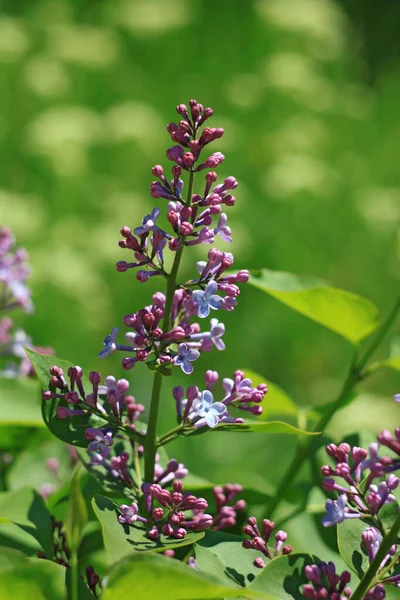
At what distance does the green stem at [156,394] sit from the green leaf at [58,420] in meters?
0.03

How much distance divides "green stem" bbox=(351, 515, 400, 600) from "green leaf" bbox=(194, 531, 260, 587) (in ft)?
0.21

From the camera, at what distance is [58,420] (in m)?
0.49

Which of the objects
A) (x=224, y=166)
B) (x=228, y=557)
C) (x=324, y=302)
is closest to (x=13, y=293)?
(x=324, y=302)

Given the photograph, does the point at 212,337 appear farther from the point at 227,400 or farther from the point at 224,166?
the point at 224,166

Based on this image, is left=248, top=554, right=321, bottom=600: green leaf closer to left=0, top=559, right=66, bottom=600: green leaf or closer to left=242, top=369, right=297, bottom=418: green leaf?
left=0, top=559, right=66, bottom=600: green leaf

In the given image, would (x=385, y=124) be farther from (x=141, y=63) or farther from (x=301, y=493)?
(x=301, y=493)

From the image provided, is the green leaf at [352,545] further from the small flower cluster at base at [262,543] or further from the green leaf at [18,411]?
the green leaf at [18,411]

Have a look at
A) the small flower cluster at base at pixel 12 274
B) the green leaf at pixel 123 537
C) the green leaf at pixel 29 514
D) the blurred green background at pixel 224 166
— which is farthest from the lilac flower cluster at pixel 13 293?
the blurred green background at pixel 224 166

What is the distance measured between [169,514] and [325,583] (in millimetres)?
90

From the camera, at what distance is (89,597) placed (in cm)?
43

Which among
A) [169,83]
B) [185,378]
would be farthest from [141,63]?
[185,378]

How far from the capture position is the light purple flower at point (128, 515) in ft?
1.49

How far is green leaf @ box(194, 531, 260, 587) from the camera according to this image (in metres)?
0.44

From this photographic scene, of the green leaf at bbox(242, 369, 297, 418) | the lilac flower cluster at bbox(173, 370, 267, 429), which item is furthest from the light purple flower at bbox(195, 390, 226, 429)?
the green leaf at bbox(242, 369, 297, 418)
